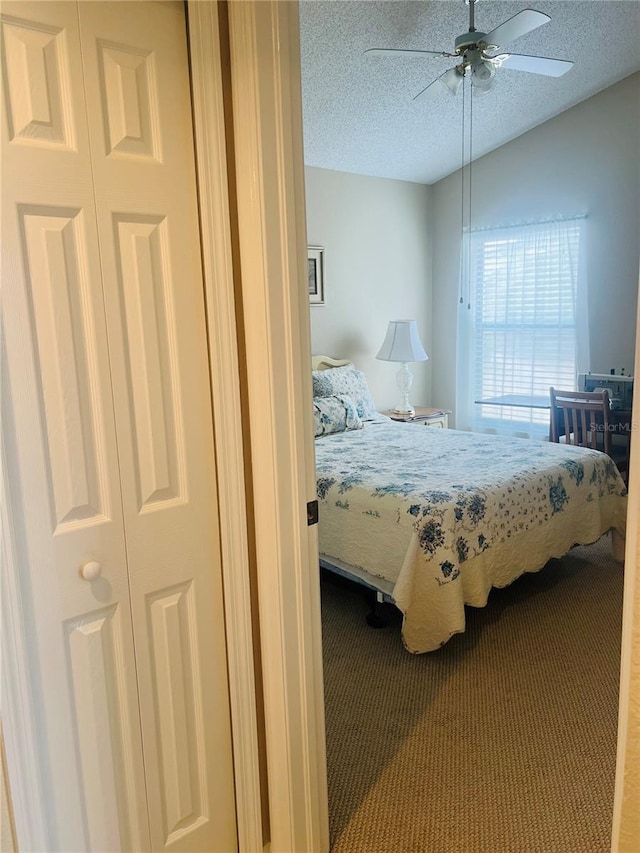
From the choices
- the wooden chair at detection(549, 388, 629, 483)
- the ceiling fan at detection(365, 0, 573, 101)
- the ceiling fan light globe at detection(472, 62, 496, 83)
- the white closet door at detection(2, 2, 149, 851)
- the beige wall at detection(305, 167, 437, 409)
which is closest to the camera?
the white closet door at detection(2, 2, 149, 851)

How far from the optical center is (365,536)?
272 centimetres

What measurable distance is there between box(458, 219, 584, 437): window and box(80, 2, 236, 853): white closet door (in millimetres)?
4035

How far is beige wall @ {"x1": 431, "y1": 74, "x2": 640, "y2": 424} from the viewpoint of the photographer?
432 centimetres

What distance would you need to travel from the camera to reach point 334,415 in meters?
3.94

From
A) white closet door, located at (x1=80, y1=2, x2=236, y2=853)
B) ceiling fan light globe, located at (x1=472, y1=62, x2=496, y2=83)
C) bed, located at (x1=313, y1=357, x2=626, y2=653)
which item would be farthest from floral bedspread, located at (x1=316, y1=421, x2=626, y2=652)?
ceiling fan light globe, located at (x1=472, y1=62, x2=496, y2=83)

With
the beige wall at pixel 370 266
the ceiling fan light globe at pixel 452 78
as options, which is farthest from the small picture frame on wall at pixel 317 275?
the ceiling fan light globe at pixel 452 78

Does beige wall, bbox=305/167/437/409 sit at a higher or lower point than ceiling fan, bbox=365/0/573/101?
lower

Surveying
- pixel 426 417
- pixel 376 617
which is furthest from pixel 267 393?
pixel 426 417

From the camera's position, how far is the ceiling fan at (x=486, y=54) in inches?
104

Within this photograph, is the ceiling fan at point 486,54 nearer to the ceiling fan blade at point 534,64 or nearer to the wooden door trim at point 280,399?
the ceiling fan blade at point 534,64

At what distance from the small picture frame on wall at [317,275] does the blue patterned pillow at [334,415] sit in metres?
0.94

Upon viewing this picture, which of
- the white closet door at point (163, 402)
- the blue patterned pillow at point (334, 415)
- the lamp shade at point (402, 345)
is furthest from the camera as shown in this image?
the lamp shade at point (402, 345)

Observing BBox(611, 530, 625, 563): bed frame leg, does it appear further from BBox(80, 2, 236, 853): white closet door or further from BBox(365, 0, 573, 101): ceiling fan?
BBox(80, 2, 236, 853): white closet door

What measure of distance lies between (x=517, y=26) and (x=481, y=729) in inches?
110
